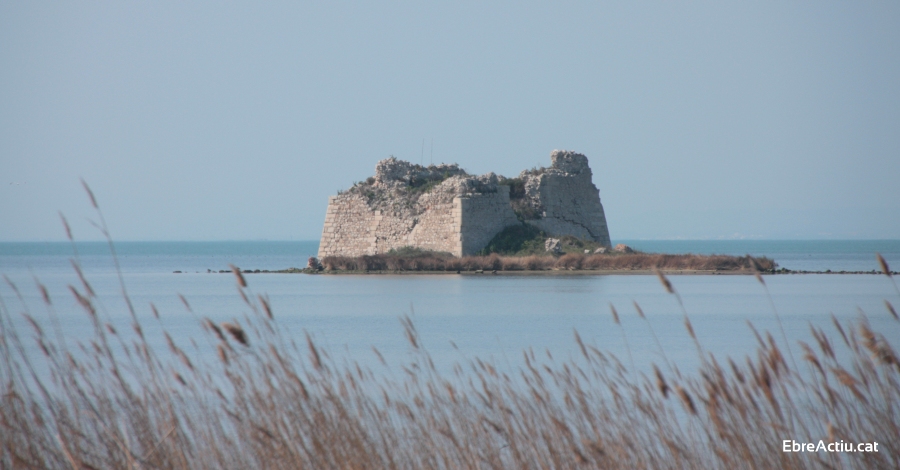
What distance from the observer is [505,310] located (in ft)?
46.5

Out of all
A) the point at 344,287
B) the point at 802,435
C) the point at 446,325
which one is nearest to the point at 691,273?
the point at 344,287

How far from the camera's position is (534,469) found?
143 inches

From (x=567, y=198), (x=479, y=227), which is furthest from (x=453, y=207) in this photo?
(x=567, y=198)

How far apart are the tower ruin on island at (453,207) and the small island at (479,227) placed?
0.03 m

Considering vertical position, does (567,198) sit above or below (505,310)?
→ above

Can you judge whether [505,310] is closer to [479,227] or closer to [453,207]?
[453,207]

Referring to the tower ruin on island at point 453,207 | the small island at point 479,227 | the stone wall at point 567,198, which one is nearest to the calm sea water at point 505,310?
the small island at point 479,227

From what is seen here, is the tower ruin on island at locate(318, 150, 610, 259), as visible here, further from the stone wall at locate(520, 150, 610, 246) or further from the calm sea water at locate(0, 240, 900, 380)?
the calm sea water at locate(0, 240, 900, 380)

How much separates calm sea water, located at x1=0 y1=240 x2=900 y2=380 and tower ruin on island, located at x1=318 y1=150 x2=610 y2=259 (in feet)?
6.83

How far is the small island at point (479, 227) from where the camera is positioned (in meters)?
24.5

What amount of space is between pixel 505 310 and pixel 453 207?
431 inches

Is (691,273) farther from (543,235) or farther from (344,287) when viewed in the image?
(344,287)

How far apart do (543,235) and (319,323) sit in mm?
14985

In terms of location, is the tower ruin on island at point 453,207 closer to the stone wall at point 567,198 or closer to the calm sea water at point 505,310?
the stone wall at point 567,198
